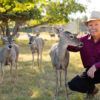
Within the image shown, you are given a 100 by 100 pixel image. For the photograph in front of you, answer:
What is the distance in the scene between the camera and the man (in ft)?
21.8

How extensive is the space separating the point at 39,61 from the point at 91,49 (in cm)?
866

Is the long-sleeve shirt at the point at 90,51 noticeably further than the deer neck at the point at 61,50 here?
No

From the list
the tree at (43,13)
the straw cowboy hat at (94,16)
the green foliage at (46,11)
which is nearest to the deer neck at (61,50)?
the straw cowboy hat at (94,16)

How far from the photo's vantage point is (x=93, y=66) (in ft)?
21.8

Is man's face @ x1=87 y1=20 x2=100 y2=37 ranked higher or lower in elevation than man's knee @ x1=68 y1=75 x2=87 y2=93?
higher

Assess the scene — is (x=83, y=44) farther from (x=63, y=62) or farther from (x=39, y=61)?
(x=39, y=61)

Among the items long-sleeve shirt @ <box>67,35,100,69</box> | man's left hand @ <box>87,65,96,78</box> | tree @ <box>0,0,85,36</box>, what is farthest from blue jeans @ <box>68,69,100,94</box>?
tree @ <box>0,0,85,36</box>

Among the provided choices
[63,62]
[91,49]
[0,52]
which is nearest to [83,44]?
[91,49]

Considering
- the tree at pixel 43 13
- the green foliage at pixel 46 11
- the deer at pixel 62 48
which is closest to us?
the deer at pixel 62 48

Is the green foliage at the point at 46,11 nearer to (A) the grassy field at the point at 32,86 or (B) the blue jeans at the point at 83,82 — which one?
(A) the grassy field at the point at 32,86

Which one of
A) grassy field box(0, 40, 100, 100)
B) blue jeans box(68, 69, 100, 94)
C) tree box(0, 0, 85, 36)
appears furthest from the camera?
tree box(0, 0, 85, 36)

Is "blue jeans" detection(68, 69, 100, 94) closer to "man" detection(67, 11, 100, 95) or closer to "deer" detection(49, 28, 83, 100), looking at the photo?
"man" detection(67, 11, 100, 95)

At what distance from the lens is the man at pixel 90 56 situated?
6.64 m

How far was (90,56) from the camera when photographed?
7.04m
